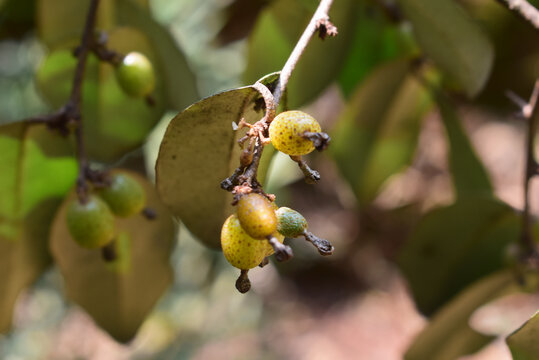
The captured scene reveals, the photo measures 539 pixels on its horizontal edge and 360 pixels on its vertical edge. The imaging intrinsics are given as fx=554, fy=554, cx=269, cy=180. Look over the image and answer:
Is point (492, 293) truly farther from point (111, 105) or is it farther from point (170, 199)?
point (111, 105)

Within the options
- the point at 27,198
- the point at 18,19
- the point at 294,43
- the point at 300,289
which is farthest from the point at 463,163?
the point at 300,289

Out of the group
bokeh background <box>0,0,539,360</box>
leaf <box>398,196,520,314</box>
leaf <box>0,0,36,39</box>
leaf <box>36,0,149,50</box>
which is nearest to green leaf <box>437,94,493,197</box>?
leaf <box>398,196,520,314</box>

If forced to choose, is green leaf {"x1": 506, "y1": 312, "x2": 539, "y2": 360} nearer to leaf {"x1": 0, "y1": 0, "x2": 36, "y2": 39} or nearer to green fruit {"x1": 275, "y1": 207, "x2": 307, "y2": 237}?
green fruit {"x1": 275, "y1": 207, "x2": 307, "y2": 237}

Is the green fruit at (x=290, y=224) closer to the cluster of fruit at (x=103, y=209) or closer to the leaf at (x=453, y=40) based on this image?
the cluster of fruit at (x=103, y=209)

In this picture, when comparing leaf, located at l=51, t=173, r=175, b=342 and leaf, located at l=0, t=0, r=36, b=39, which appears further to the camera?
leaf, located at l=0, t=0, r=36, b=39

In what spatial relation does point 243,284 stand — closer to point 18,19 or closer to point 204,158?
point 204,158

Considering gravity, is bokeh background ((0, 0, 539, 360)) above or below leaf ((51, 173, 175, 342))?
below
